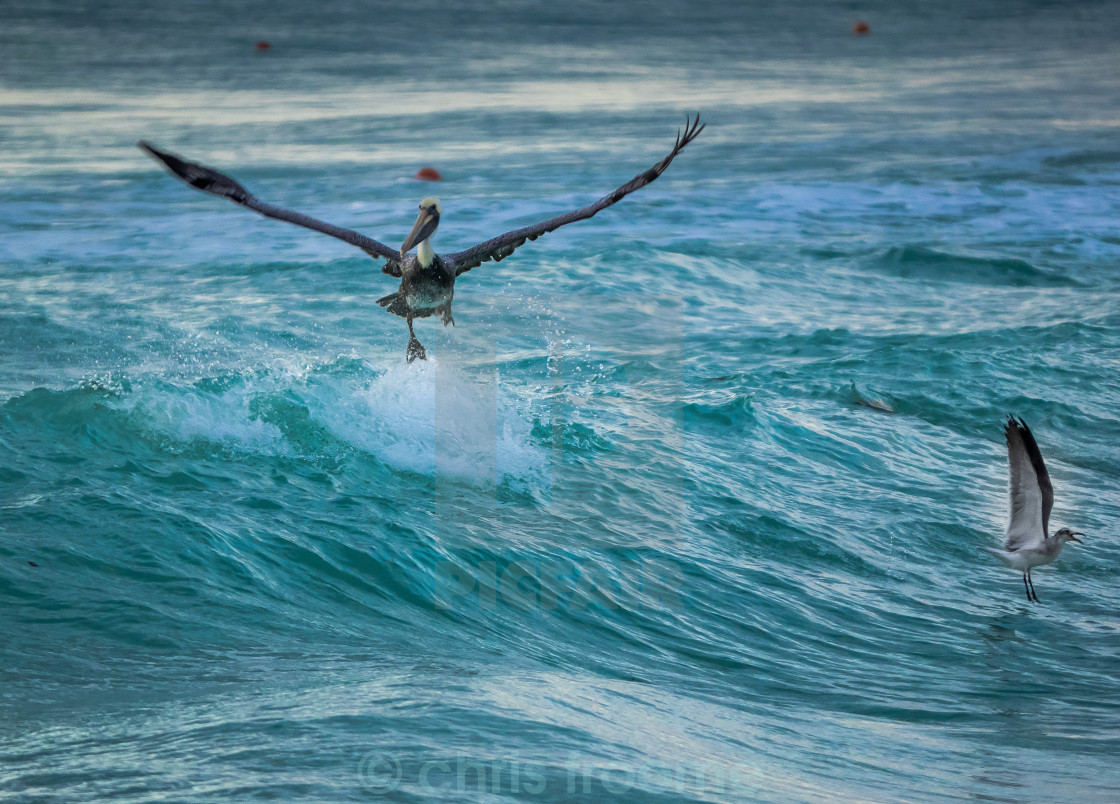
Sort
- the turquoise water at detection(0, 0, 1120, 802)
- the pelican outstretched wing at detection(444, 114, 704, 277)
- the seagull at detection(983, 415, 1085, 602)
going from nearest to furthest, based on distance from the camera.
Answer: the turquoise water at detection(0, 0, 1120, 802) → the pelican outstretched wing at detection(444, 114, 704, 277) → the seagull at detection(983, 415, 1085, 602)

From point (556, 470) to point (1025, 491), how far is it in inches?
164

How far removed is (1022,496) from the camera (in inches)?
331

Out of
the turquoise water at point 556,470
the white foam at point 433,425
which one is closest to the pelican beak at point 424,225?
the turquoise water at point 556,470

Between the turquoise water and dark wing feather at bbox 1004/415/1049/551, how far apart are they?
67 cm

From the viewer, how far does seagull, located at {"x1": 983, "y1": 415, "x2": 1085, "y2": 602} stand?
8039 mm

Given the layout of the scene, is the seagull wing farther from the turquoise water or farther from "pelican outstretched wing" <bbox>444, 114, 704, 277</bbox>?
"pelican outstretched wing" <bbox>444, 114, 704, 277</bbox>

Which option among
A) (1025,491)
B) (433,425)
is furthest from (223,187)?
(1025,491)

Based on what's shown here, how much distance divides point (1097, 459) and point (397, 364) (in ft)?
23.1

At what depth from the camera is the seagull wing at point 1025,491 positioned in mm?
7984

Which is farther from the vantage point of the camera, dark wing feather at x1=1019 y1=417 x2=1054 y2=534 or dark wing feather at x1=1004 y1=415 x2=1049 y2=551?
dark wing feather at x1=1004 y1=415 x2=1049 y2=551

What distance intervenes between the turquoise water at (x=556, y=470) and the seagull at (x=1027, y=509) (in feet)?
1.79

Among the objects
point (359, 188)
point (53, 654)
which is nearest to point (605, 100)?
point (359, 188)

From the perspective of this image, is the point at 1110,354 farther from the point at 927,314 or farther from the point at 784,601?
the point at 784,601

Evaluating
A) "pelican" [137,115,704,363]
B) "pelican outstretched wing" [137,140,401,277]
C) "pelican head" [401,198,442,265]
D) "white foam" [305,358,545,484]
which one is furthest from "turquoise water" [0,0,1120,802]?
"pelican outstretched wing" [137,140,401,277]
